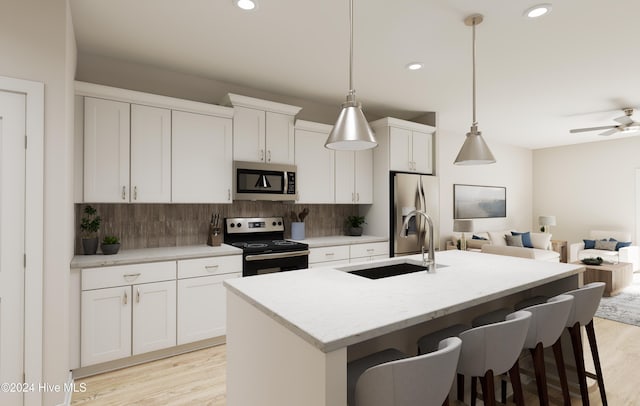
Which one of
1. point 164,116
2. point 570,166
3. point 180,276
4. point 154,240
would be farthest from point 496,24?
point 570,166

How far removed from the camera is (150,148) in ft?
9.97

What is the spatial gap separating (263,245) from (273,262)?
20 cm

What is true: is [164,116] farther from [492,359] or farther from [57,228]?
[492,359]

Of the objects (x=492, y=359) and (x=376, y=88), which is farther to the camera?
(x=376, y=88)

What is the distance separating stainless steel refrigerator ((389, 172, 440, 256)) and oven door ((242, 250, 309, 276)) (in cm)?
134

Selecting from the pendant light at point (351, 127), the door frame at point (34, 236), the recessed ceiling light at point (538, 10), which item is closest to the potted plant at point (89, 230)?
the door frame at point (34, 236)

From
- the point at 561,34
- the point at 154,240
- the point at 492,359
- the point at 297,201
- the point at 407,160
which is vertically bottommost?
the point at 492,359

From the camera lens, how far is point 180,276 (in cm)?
291

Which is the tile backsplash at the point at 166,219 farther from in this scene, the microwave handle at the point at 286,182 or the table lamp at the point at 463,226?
the table lamp at the point at 463,226

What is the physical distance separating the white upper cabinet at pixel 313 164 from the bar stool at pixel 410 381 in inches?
112

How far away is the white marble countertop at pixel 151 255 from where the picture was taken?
2566 mm

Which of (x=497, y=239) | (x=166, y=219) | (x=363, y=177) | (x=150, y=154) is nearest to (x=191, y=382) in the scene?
(x=166, y=219)

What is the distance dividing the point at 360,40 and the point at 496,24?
1.00 metres

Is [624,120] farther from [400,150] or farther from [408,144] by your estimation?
[400,150]
